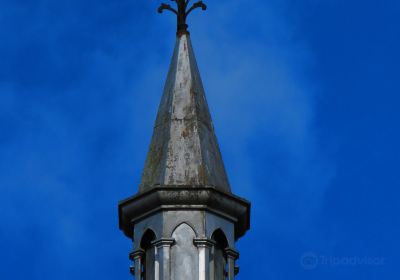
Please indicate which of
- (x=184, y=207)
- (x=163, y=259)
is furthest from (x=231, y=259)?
(x=163, y=259)

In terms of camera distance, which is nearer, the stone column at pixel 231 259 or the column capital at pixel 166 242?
the column capital at pixel 166 242

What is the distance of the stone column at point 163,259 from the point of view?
973 inches

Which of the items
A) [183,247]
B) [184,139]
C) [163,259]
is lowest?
[163,259]

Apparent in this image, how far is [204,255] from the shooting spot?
81.8 ft

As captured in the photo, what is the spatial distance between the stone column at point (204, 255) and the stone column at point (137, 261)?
3.45 feet

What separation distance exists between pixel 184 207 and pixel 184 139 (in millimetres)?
1490

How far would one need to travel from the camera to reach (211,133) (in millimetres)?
26922

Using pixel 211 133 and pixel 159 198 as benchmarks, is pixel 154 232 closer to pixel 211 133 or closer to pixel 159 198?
pixel 159 198

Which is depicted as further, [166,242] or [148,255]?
[148,255]

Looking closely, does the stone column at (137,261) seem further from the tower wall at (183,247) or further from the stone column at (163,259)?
the stone column at (163,259)

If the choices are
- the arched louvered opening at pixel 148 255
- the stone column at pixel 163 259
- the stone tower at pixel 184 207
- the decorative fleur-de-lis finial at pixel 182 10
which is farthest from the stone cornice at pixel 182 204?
the decorative fleur-de-lis finial at pixel 182 10

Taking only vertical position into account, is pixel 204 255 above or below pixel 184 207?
below

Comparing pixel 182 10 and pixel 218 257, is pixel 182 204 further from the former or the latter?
pixel 182 10

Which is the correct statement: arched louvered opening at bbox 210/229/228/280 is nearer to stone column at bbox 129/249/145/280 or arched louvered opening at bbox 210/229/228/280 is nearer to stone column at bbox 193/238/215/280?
stone column at bbox 193/238/215/280
